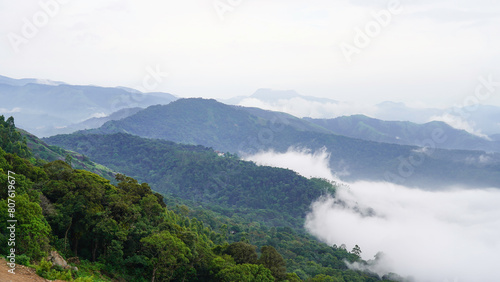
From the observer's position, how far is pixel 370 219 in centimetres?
16700

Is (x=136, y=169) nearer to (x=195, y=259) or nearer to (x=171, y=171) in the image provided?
(x=171, y=171)

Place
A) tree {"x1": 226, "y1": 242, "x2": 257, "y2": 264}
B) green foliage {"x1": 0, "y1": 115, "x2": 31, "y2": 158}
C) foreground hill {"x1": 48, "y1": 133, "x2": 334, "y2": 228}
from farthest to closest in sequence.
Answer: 1. foreground hill {"x1": 48, "y1": 133, "x2": 334, "y2": 228}
2. green foliage {"x1": 0, "y1": 115, "x2": 31, "y2": 158}
3. tree {"x1": 226, "y1": 242, "x2": 257, "y2": 264}

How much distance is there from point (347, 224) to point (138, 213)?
137m

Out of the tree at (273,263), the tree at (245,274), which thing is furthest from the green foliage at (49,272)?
the tree at (273,263)

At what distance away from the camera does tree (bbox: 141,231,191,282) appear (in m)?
25.5

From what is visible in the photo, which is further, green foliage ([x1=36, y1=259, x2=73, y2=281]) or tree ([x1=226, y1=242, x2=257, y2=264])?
tree ([x1=226, y1=242, x2=257, y2=264])

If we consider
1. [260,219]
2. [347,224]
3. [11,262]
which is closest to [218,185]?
[260,219]

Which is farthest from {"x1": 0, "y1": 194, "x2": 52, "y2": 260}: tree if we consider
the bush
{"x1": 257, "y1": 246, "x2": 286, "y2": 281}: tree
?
{"x1": 257, "y1": 246, "x2": 286, "y2": 281}: tree

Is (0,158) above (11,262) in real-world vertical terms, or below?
above

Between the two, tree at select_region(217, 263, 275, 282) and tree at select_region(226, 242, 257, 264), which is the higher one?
tree at select_region(226, 242, 257, 264)

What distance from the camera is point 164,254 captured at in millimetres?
25484

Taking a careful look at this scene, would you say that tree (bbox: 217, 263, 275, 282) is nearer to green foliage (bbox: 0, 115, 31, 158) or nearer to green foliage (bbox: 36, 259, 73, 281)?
green foliage (bbox: 36, 259, 73, 281)

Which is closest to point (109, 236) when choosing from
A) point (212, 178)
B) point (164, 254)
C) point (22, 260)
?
point (164, 254)

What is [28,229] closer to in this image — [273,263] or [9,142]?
[273,263]
